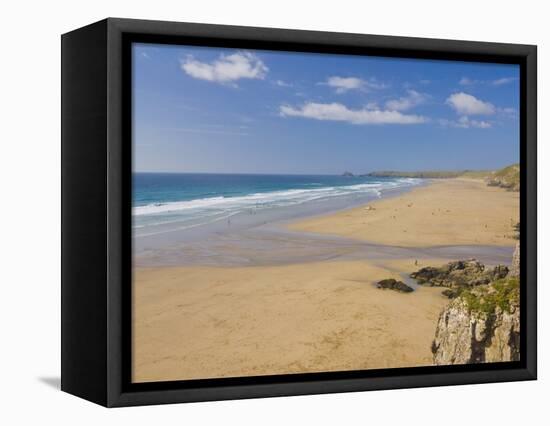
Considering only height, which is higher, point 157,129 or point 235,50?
point 235,50

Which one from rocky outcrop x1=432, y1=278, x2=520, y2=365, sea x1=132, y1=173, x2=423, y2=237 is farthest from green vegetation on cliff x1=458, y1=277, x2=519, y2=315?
sea x1=132, y1=173, x2=423, y2=237

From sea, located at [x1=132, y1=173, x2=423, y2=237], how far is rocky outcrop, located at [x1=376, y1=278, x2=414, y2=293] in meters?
0.72

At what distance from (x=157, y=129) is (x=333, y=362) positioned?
7.90 feet

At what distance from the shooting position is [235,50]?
8.47m

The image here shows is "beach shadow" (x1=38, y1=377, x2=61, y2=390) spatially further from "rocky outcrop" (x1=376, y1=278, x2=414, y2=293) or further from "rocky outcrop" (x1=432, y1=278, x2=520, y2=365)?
"rocky outcrop" (x1=432, y1=278, x2=520, y2=365)

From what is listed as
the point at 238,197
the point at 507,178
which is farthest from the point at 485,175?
the point at 238,197

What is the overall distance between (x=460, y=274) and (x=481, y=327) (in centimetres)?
52

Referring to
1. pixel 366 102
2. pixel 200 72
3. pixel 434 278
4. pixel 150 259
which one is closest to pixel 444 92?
pixel 366 102

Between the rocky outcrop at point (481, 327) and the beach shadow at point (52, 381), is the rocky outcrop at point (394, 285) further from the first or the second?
the beach shadow at point (52, 381)

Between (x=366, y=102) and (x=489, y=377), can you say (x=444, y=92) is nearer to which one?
(x=366, y=102)

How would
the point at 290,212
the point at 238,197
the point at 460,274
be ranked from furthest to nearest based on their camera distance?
1. the point at 460,274
2. the point at 290,212
3. the point at 238,197

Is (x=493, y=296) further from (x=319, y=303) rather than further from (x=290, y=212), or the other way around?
(x=290, y=212)

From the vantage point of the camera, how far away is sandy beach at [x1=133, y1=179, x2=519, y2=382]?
27.2 ft

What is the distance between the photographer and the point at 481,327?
9.35 metres
